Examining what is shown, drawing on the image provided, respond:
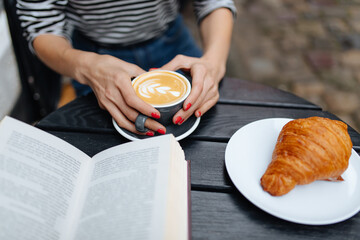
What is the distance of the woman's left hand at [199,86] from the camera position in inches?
36.1

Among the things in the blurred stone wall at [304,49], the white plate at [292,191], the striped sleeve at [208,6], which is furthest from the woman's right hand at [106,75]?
the blurred stone wall at [304,49]

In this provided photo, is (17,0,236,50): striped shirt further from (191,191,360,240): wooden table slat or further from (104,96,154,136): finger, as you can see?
(191,191,360,240): wooden table slat

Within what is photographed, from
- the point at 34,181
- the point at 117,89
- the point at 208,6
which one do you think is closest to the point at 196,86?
the point at 117,89

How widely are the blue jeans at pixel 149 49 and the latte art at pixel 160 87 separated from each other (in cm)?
50

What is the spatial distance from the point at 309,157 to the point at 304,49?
7.31 feet

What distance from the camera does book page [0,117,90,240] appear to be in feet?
2.17

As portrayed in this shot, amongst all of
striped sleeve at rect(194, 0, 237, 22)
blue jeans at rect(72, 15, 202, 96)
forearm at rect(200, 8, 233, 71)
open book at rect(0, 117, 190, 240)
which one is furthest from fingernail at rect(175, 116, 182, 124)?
striped sleeve at rect(194, 0, 237, 22)

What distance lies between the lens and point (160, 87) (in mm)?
946

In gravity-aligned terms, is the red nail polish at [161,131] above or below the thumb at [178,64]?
below

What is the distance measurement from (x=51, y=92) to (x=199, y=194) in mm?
1486

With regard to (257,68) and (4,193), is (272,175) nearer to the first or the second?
(4,193)

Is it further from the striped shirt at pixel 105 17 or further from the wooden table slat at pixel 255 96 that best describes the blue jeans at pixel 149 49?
the wooden table slat at pixel 255 96

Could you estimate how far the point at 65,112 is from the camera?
1084 mm

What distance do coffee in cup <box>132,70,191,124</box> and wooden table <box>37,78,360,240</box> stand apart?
14cm
